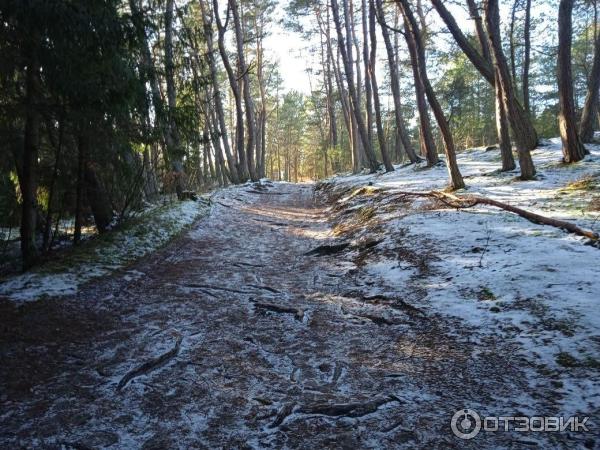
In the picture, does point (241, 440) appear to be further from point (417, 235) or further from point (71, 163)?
point (71, 163)

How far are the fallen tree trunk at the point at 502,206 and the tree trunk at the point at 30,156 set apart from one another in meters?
8.14

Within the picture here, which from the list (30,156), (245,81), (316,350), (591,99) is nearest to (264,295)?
(316,350)

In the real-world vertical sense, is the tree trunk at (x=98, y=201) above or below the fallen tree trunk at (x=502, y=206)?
above

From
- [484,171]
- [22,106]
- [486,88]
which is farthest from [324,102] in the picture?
[22,106]

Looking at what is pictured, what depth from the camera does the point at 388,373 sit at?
404 cm

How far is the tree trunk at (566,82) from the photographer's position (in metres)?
10.5

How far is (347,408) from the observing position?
3494 millimetres

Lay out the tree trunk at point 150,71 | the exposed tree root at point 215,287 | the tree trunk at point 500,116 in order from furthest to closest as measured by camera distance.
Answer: the tree trunk at point 500,116
the exposed tree root at point 215,287
the tree trunk at point 150,71

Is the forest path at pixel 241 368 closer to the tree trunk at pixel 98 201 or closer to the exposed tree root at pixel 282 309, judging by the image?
the exposed tree root at pixel 282 309

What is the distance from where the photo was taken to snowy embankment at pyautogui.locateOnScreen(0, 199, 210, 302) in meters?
6.22

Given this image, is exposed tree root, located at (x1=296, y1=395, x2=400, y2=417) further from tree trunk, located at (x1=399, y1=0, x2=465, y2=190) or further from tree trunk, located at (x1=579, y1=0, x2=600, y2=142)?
tree trunk, located at (x1=579, y1=0, x2=600, y2=142)

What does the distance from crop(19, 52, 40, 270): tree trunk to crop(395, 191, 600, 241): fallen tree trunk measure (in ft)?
26.7

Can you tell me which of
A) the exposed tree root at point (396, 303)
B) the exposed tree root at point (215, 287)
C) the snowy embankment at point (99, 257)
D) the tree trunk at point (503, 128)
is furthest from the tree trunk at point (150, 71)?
the tree trunk at point (503, 128)

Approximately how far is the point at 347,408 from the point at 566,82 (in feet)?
36.0
